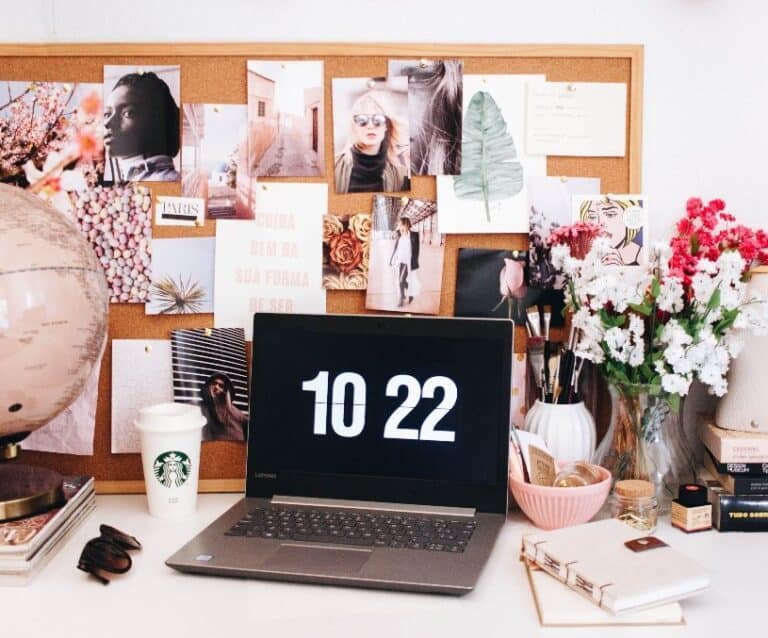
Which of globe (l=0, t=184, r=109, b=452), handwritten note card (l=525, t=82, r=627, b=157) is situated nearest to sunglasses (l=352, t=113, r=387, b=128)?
handwritten note card (l=525, t=82, r=627, b=157)

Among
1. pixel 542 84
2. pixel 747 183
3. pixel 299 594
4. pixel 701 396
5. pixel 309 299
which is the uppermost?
pixel 542 84

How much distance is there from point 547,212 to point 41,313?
68 cm

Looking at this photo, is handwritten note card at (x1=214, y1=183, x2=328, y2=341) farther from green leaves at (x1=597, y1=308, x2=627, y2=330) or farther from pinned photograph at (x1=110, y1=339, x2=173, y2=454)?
green leaves at (x1=597, y1=308, x2=627, y2=330)

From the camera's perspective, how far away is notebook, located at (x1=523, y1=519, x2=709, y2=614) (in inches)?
30.9

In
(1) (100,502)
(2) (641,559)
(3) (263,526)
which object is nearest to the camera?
(2) (641,559)

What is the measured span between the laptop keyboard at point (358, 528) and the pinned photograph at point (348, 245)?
0.34m

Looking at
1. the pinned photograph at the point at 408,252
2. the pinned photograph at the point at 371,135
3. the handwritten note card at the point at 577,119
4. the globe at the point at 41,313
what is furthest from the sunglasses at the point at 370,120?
the globe at the point at 41,313

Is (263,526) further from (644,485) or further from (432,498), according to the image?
(644,485)

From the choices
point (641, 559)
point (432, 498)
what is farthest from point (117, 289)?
point (641, 559)

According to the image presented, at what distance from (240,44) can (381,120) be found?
226mm

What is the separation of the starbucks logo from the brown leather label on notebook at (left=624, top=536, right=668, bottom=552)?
0.56 meters


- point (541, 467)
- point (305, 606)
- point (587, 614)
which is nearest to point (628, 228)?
point (541, 467)

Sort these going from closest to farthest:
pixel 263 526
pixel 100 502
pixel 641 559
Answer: pixel 641 559
pixel 263 526
pixel 100 502

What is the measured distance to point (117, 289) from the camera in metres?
1.19
